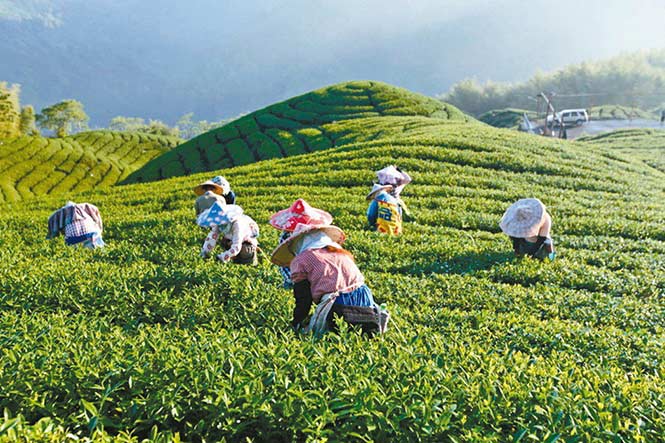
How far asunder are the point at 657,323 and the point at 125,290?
23.6ft

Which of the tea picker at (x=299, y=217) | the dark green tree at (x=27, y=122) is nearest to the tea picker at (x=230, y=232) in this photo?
the tea picker at (x=299, y=217)

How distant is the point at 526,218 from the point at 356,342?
5833 millimetres

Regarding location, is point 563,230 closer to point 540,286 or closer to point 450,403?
point 540,286

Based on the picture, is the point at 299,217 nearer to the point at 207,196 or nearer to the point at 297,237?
the point at 297,237

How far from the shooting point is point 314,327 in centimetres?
476

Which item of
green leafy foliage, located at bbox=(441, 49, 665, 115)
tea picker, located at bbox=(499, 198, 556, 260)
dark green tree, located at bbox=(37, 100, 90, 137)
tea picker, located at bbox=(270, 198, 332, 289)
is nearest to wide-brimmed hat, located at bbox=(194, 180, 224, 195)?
tea picker, located at bbox=(270, 198, 332, 289)

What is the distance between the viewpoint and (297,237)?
16.7 ft

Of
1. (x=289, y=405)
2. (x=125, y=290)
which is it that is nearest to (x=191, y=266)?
(x=125, y=290)

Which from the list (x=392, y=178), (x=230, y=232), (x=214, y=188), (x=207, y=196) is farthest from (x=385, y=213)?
(x=230, y=232)

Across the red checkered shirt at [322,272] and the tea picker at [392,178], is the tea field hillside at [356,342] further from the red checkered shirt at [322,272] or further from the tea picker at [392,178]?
the tea picker at [392,178]

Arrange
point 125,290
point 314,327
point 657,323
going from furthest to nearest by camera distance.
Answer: point 657,323 < point 125,290 < point 314,327

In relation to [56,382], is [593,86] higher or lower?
higher

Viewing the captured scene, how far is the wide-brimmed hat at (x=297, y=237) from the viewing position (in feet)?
16.4

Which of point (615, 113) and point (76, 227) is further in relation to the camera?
point (615, 113)
